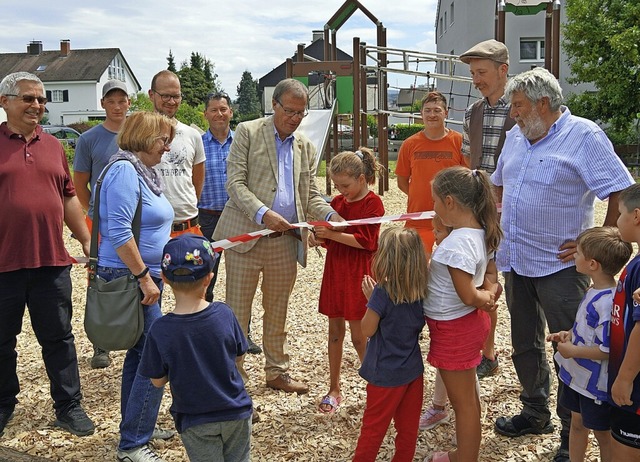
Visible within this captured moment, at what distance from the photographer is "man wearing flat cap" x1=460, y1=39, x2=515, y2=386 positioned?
4449 mm

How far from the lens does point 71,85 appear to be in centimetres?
6531

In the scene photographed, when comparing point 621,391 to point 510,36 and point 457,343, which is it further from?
point 510,36

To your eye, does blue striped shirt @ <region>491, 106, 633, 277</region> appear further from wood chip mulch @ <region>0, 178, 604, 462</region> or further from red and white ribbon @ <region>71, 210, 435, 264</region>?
wood chip mulch @ <region>0, 178, 604, 462</region>

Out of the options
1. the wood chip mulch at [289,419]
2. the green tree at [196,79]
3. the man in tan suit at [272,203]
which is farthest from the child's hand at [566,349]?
the green tree at [196,79]

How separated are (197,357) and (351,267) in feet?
5.46

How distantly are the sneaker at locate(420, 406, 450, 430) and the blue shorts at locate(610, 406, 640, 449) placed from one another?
4.54ft

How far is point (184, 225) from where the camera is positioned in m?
5.13

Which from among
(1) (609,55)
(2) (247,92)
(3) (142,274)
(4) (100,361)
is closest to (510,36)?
(1) (609,55)

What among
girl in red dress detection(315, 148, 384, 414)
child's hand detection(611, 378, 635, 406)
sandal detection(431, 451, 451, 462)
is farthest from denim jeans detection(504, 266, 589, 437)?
girl in red dress detection(315, 148, 384, 414)

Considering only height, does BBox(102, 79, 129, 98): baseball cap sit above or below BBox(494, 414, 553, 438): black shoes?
above

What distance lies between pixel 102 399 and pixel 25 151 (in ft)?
6.10

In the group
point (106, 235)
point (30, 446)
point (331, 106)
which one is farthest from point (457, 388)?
point (331, 106)

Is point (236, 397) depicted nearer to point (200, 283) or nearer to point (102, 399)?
point (200, 283)

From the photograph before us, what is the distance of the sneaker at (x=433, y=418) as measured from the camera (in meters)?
4.07
